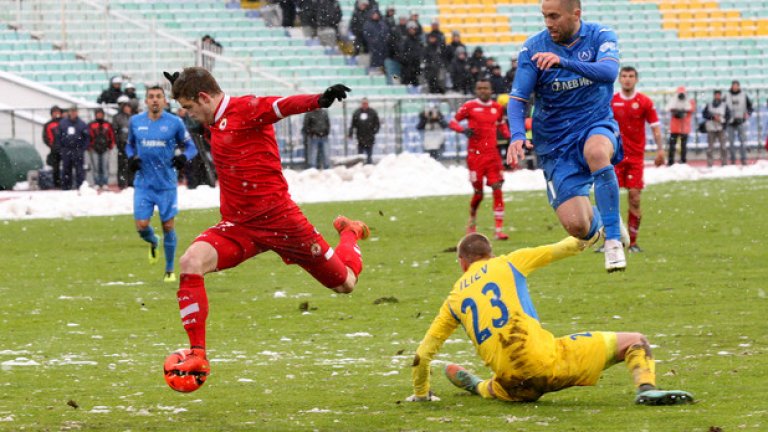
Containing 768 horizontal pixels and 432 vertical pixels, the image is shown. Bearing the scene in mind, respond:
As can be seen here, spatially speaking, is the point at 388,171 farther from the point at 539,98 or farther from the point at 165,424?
the point at 165,424

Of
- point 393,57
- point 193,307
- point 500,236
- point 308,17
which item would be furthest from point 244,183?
point 308,17

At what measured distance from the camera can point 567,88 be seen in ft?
35.9

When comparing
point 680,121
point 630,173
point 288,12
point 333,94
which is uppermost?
point 333,94

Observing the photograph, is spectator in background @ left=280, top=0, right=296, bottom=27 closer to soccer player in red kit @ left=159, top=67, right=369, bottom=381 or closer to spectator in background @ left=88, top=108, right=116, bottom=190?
spectator in background @ left=88, top=108, right=116, bottom=190

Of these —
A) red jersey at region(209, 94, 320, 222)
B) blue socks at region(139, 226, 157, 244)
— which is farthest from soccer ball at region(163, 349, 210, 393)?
blue socks at region(139, 226, 157, 244)

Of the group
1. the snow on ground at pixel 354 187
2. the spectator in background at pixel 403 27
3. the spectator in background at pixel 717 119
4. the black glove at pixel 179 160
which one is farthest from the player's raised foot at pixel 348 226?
the spectator in background at pixel 403 27

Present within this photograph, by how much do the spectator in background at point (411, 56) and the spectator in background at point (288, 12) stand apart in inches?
175

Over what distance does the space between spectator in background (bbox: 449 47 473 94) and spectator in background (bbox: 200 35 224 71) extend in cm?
602

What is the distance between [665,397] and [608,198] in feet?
8.30

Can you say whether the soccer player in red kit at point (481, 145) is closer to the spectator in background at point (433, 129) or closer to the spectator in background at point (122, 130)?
the spectator in background at point (122, 130)

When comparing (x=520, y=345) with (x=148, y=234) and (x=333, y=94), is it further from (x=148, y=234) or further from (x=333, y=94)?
(x=148, y=234)

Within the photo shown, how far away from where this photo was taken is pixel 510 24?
45.9 m

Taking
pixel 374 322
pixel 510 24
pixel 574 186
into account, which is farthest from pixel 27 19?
pixel 574 186

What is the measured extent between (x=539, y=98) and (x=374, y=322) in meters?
3.18
